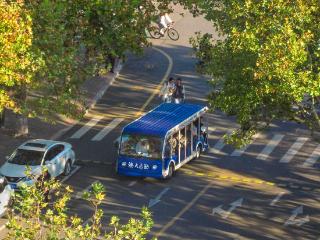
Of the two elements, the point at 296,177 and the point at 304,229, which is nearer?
the point at 304,229

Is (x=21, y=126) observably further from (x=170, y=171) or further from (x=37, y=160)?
(x=170, y=171)

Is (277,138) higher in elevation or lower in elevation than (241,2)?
lower

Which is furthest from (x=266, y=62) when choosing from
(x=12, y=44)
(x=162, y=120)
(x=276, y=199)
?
(x=162, y=120)

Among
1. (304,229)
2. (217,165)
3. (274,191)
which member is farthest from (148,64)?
(304,229)

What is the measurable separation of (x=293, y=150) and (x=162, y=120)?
714 centimetres

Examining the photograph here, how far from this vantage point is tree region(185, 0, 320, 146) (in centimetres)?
2192

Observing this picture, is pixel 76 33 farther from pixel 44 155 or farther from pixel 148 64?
pixel 148 64

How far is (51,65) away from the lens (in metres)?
26.9

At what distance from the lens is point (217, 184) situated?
103 ft

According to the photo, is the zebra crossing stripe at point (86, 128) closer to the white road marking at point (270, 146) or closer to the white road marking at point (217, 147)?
the white road marking at point (217, 147)

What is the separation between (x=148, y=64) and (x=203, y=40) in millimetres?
22974

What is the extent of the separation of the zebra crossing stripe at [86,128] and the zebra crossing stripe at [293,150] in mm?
9191

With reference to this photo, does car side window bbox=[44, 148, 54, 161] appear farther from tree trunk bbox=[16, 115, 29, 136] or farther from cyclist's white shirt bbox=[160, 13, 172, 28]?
cyclist's white shirt bbox=[160, 13, 172, 28]

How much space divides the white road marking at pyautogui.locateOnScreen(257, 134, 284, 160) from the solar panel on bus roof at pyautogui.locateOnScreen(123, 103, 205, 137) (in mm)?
3423
